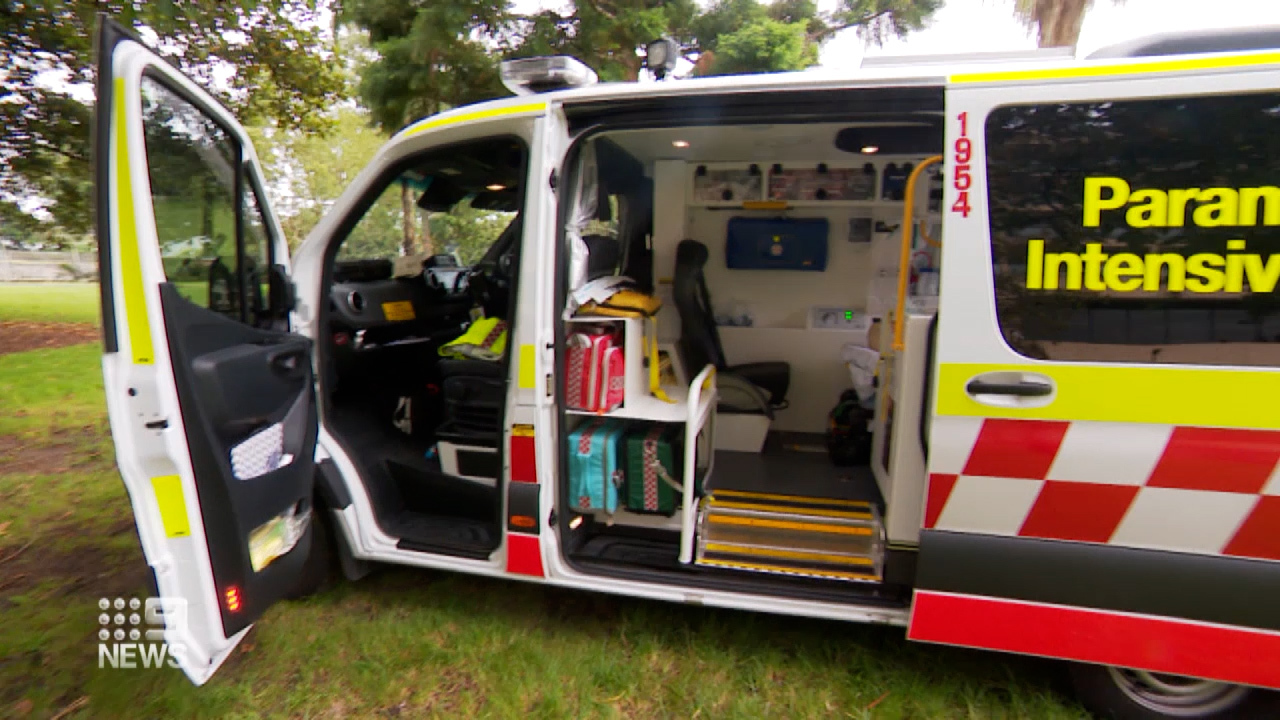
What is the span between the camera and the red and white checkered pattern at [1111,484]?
1.60 metres

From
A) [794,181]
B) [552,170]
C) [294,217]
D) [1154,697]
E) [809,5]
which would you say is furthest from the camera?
[294,217]

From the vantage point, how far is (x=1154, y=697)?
193 centimetres

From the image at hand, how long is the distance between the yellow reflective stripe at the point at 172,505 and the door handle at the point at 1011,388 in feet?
7.16

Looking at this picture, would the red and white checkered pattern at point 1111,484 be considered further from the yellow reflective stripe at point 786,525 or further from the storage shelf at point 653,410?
the storage shelf at point 653,410

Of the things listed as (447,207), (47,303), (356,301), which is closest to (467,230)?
(447,207)

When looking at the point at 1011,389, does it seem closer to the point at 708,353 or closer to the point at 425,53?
the point at 708,353

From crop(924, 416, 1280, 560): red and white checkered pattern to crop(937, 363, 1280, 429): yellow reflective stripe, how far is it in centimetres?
3

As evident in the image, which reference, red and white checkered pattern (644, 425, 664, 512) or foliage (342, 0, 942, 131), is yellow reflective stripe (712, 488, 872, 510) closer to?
red and white checkered pattern (644, 425, 664, 512)

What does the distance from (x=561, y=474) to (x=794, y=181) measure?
8.30 ft

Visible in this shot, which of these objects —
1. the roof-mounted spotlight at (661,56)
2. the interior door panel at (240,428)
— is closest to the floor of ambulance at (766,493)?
the interior door panel at (240,428)

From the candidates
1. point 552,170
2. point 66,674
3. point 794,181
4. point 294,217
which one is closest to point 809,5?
point 794,181

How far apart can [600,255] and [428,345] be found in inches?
54.0

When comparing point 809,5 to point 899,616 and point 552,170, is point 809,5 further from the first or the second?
point 899,616

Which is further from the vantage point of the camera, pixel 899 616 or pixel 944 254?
pixel 899 616
